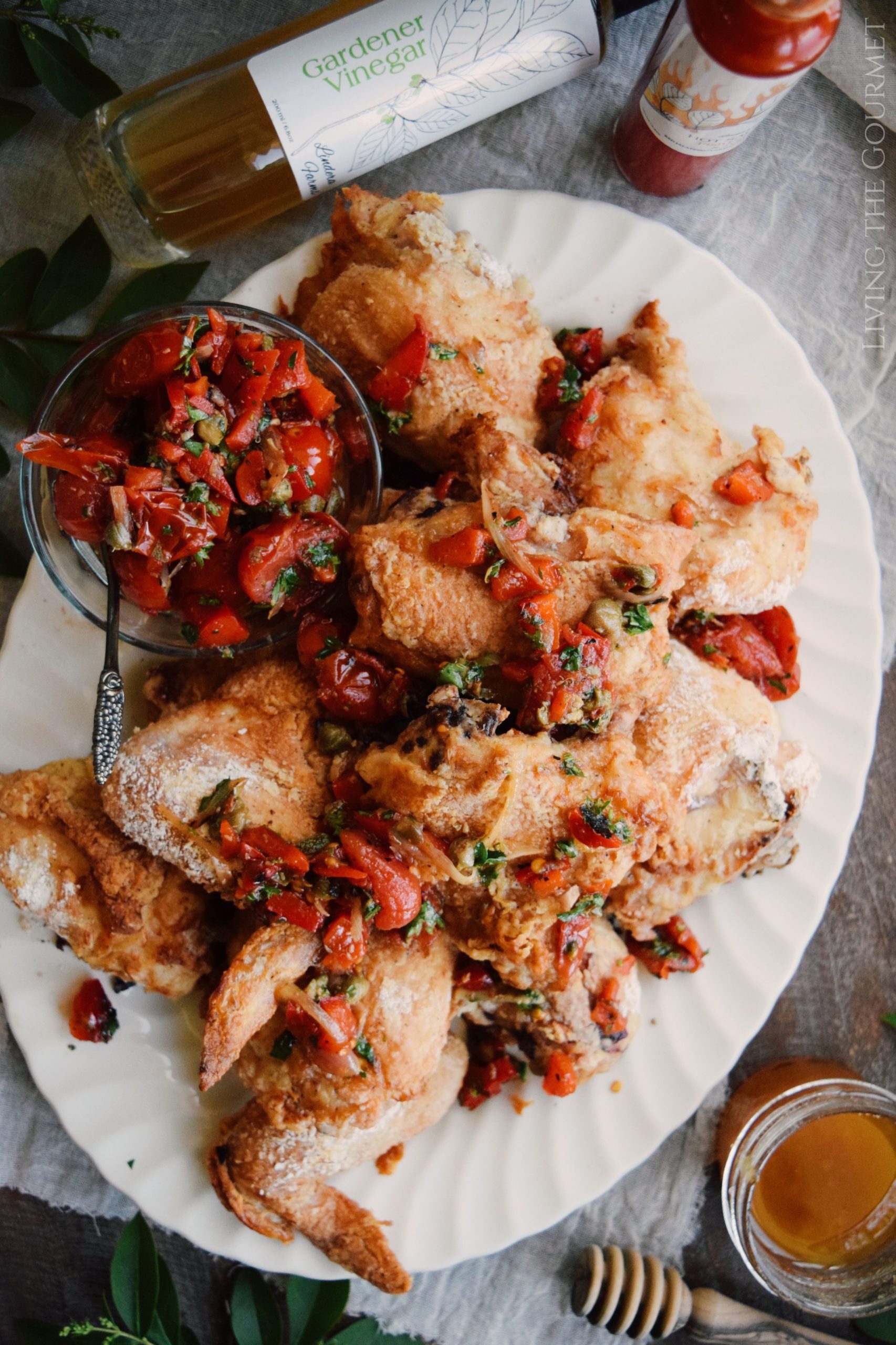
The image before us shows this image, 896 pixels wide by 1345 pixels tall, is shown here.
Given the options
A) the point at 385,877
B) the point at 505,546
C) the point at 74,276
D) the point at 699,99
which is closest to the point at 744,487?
the point at 505,546

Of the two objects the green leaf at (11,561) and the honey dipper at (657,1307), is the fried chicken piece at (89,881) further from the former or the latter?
the honey dipper at (657,1307)

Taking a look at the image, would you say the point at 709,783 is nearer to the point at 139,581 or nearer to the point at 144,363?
the point at 139,581

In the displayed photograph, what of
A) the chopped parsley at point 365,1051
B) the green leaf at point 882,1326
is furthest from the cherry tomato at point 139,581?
the green leaf at point 882,1326

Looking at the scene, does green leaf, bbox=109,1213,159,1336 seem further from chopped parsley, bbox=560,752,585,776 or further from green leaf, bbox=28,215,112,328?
green leaf, bbox=28,215,112,328

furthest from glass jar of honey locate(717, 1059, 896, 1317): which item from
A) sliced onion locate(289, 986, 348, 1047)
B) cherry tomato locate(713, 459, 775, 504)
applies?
cherry tomato locate(713, 459, 775, 504)

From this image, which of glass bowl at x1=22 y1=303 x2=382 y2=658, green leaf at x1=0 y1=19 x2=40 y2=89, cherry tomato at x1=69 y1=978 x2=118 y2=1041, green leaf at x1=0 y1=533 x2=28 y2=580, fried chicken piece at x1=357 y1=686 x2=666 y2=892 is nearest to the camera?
fried chicken piece at x1=357 y1=686 x2=666 y2=892
